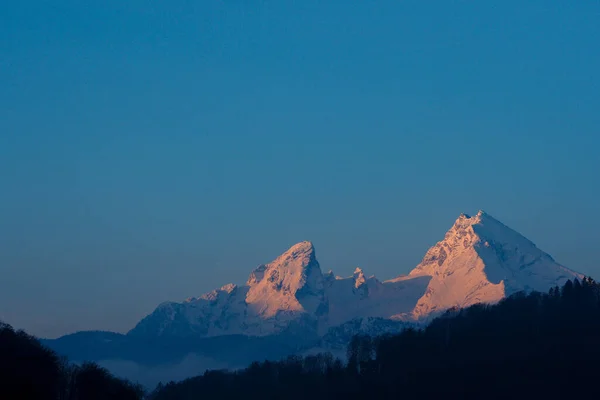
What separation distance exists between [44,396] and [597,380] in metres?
93.8

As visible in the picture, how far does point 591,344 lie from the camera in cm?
19950

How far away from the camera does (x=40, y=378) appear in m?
131

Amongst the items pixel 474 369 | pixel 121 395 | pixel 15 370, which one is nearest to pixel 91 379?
pixel 121 395

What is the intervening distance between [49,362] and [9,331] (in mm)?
17744

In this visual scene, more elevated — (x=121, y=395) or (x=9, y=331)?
(x=9, y=331)

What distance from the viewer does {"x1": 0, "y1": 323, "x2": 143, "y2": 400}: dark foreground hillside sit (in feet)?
401

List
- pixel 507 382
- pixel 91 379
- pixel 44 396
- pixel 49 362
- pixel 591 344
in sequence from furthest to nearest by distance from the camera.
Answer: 1. pixel 591 344
2. pixel 507 382
3. pixel 91 379
4. pixel 49 362
5. pixel 44 396

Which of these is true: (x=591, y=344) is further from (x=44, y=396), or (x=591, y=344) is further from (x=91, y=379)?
(x=44, y=396)

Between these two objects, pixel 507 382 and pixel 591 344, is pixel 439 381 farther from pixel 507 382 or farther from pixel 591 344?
pixel 591 344

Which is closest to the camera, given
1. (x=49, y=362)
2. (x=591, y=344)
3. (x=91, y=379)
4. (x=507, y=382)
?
(x=49, y=362)

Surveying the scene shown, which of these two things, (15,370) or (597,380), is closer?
(15,370)

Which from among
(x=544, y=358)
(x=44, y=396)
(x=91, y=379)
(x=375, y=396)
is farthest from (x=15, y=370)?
(x=544, y=358)

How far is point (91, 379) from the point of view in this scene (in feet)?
505

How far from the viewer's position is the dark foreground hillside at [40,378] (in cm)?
12238
